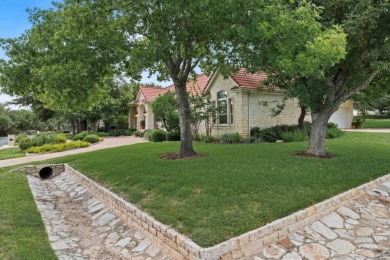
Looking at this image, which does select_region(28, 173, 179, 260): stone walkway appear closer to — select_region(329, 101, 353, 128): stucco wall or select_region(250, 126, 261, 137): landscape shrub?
select_region(250, 126, 261, 137): landscape shrub

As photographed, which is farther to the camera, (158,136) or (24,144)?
(158,136)

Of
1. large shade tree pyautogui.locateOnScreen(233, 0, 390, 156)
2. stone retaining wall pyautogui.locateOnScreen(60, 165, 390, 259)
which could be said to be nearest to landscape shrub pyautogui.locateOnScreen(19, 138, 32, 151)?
stone retaining wall pyautogui.locateOnScreen(60, 165, 390, 259)

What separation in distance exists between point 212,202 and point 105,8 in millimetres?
6268

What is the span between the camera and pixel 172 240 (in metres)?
A: 5.04

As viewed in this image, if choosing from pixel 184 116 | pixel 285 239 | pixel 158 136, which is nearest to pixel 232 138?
pixel 158 136

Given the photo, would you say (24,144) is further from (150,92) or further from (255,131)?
(255,131)

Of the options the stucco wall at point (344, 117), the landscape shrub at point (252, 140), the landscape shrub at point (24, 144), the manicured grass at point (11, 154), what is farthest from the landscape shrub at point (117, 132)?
the stucco wall at point (344, 117)

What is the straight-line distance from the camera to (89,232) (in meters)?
6.82

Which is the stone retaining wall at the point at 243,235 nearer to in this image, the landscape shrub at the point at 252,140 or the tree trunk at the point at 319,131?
the tree trunk at the point at 319,131

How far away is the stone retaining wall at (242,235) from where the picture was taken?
4551mm

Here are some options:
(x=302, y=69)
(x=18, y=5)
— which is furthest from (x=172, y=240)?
(x=18, y=5)

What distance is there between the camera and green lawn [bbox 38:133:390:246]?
18.1ft

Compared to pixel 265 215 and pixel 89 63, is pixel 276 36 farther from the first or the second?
pixel 89 63

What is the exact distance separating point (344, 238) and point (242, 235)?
6.83 feet
